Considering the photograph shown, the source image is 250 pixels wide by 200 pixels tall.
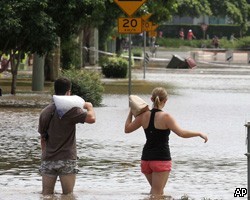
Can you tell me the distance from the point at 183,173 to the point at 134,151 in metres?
2.84

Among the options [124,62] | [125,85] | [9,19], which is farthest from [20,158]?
[124,62]

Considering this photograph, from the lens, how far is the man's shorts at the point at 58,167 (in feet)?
38.5

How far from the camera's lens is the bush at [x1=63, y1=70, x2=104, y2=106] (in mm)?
27750

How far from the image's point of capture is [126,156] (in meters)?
17.2

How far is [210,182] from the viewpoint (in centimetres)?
1421

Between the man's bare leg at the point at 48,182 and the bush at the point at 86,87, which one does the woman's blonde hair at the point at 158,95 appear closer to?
the man's bare leg at the point at 48,182

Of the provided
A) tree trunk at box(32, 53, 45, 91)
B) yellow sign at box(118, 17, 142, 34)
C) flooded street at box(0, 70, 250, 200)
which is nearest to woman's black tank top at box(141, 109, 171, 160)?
flooded street at box(0, 70, 250, 200)

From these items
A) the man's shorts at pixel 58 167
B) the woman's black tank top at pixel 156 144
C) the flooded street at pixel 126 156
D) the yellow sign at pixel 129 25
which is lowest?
the flooded street at pixel 126 156

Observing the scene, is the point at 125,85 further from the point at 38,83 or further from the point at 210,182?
the point at 210,182

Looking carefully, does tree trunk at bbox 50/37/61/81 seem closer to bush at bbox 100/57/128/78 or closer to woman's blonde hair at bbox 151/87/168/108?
bush at bbox 100/57/128/78

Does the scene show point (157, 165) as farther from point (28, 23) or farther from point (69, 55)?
point (69, 55)

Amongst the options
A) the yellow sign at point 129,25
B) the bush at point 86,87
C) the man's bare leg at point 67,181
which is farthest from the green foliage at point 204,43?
the man's bare leg at point 67,181

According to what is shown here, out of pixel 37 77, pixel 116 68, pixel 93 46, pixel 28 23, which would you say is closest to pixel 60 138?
pixel 28 23

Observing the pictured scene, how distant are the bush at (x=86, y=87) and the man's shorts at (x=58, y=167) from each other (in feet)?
51.4
